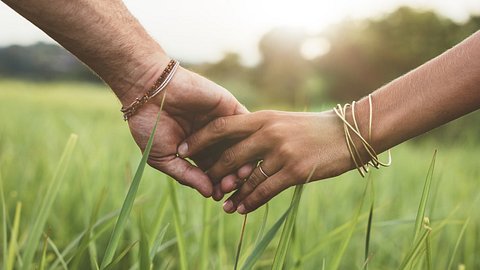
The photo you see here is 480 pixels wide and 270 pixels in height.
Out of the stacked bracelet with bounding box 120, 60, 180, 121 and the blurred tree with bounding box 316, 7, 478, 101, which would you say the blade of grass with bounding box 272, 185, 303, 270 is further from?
the blurred tree with bounding box 316, 7, 478, 101

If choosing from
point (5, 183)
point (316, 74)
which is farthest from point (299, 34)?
point (5, 183)

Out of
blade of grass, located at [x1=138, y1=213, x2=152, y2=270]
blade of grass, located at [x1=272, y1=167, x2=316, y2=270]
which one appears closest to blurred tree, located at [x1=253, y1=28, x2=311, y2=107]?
blade of grass, located at [x1=272, y1=167, x2=316, y2=270]

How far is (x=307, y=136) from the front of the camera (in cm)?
112

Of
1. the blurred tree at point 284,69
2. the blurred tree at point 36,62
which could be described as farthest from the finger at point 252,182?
the blurred tree at point 36,62

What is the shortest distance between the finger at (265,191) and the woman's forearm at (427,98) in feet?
0.64

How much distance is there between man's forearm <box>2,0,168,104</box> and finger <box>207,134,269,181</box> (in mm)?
233

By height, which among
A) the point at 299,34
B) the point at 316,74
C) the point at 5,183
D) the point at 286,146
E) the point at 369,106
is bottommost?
the point at 5,183

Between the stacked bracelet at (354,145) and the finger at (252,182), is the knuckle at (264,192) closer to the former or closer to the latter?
the finger at (252,182)

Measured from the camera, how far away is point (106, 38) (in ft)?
3.52

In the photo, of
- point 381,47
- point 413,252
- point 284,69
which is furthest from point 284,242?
point 284,69

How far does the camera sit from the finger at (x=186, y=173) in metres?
1.21

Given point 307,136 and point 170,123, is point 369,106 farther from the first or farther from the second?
point 170,123

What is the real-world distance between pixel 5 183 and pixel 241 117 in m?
1.01

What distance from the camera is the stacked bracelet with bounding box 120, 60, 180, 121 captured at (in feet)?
3.85
